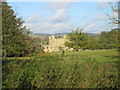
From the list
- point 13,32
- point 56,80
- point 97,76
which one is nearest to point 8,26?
point 13,32

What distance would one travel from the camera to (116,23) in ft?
46.7

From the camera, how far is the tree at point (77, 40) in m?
48.7

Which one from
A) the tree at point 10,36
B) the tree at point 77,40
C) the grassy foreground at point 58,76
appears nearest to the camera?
the grassy foreground at point 58,76

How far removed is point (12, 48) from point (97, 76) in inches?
92.7

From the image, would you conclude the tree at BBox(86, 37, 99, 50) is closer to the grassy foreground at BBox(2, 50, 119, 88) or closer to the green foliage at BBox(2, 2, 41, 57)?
the green foliage at BBox(2, 2, 41, 57)

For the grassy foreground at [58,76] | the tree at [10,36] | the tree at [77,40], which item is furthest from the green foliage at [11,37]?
the tree at [77,40]

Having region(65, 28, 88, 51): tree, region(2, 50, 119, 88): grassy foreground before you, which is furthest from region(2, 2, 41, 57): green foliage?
region(65, 28, 88, 51): tree

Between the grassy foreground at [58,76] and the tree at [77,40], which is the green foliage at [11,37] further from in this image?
the tree at [77,40]

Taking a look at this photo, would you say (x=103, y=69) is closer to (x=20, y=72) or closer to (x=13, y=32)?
(x=20, y=72)

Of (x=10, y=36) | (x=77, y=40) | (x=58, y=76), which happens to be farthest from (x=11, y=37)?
(x=77, y=40)

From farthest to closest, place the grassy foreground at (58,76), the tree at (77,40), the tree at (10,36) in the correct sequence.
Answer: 1. the tree at (77,40)
2. the tree at (10,36)
3. the grassy foreground at (58,76)

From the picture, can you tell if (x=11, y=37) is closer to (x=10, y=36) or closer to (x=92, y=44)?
(x=10, y=36)

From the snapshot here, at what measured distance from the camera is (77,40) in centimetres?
4853

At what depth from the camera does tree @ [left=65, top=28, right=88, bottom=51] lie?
48678 millimetres
